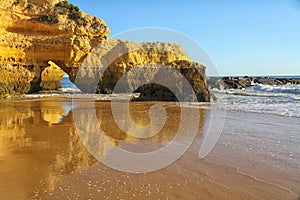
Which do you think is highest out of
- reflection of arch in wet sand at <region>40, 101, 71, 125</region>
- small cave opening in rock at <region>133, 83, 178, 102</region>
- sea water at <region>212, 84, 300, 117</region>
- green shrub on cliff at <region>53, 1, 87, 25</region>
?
green shrub on cliff at <region>53, 1, 87, 25</region>

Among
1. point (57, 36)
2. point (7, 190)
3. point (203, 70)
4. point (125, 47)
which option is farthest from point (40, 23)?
point (7, 190)

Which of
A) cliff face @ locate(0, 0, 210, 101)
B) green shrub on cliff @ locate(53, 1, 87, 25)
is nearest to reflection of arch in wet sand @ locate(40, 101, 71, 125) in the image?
cliff face @ locate(0, 0, 210, 101)

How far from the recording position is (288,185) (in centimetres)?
281

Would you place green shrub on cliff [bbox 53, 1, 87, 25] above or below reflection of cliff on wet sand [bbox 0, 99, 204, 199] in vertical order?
above

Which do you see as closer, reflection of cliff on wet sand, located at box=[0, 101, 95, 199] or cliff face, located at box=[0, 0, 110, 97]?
reflection of cliff on wet sand, located at box=[0, 101, 95, 199]

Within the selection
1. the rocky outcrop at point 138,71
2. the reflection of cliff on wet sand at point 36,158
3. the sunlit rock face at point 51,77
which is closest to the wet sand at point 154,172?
the reflection of cliff on wet sand at point 36,158

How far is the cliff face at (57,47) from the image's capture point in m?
18.3

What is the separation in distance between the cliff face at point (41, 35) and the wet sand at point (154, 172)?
597 inches

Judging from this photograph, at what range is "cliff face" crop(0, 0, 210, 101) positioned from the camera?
60.0 ft

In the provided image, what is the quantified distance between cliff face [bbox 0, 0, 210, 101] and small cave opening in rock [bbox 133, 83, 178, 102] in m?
4.88

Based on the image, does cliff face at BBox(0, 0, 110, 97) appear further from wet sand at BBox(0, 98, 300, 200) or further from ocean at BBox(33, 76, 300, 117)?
wet sand at BBox(0, 98, 300, 200)

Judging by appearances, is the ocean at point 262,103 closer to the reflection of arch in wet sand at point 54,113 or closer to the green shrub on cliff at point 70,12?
the reflection of arch in wet sand at point 54,113

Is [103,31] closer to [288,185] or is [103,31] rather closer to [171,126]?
[171,126]

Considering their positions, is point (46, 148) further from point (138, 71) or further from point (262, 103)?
point (138, 71)
